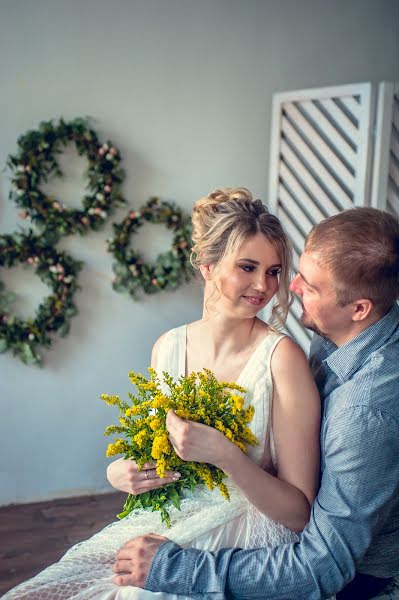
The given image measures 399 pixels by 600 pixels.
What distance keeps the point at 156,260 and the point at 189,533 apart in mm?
2323

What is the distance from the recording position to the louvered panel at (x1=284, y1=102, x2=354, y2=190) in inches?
136

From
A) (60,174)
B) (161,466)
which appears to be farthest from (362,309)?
(60,174)

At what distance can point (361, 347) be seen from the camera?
1.60 meters

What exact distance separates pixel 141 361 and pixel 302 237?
1.16 metres

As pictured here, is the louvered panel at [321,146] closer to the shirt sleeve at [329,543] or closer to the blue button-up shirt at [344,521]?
the blue button-up shirt at [344,521]

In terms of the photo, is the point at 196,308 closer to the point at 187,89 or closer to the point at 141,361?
the point at 141,361

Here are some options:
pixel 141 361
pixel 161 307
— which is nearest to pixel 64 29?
pixel 161 307

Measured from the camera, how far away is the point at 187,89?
12.4 ft

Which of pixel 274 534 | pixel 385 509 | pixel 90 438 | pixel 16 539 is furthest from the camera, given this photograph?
pixel 90 438

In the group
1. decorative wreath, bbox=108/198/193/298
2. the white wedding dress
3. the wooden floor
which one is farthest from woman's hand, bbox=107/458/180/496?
decorative wreath, bbox=108/198/193/298

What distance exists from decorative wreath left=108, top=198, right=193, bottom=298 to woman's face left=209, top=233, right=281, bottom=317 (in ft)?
6.02

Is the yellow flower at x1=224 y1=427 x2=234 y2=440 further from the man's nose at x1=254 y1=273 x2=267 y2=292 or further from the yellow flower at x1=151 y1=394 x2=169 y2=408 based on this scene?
the man's nose at x1=254 y1=273 x2=267 y2=292

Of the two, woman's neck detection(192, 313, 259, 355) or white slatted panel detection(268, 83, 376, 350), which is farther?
white slatted panel detection(268, 83, 376, 350)

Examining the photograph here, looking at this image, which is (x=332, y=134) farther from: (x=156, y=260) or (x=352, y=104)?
(x=156, y=260)
